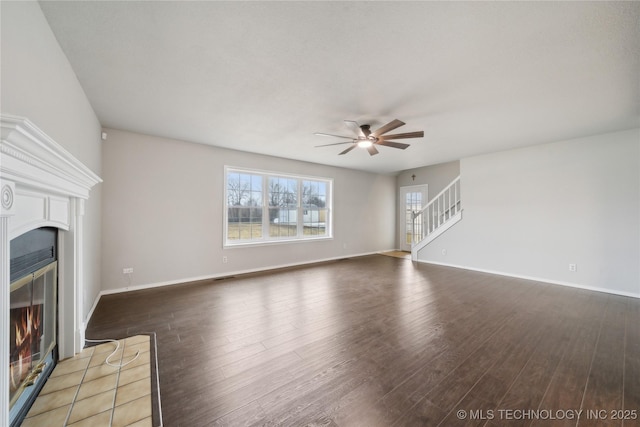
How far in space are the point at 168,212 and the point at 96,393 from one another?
2.96 meters

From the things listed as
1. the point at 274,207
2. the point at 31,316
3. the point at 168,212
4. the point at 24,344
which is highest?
the point at 274,207

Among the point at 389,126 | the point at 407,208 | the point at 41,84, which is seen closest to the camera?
the point at 41,84

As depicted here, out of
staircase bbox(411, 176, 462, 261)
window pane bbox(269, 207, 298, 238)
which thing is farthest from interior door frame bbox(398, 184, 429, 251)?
window pane bbox(269, 207, 298, 238)

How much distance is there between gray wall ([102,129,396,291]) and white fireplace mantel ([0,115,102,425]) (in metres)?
1.79

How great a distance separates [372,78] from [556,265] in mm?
4912

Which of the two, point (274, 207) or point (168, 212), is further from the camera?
point (274, 207)

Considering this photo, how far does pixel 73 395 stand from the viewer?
1.67m

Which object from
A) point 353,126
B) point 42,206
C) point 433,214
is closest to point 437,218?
point 433,214

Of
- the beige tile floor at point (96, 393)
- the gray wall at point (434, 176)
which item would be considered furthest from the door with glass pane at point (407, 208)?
the beige tile floor at point (96, 393)

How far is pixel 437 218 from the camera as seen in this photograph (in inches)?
259

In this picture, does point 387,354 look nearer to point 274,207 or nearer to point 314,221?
point 274,207

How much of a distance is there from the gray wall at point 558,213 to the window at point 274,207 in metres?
3.40

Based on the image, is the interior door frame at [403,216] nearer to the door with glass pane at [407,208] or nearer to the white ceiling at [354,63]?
the door with glass pane at [407,208]

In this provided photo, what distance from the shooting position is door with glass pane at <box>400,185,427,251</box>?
781 cm
